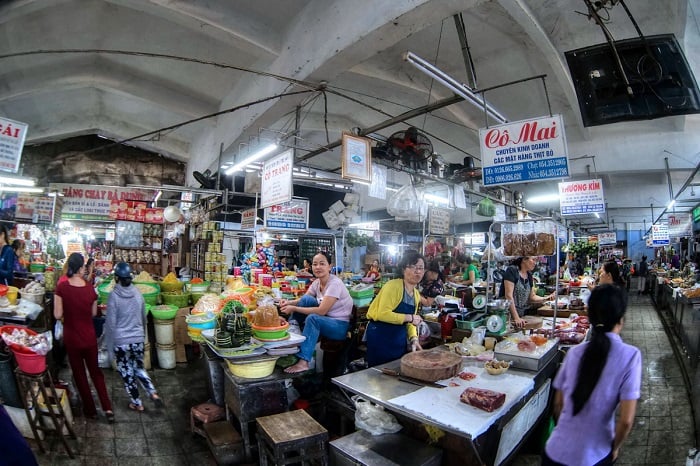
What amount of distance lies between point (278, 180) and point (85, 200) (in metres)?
8.71

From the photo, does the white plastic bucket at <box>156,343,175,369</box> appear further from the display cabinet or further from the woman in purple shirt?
the display cabinet

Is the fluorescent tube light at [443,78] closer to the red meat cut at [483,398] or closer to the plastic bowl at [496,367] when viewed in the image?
the plastic bowl at [496,367]

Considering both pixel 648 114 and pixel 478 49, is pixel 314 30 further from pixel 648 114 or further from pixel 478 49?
pixel 648 114

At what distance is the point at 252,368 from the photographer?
371 centimetres

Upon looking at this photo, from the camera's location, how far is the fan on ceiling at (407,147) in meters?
7.13

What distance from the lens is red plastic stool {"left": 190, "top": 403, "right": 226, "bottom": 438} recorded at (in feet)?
13.4

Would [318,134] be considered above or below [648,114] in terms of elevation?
above

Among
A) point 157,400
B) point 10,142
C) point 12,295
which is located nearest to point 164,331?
point 157,400

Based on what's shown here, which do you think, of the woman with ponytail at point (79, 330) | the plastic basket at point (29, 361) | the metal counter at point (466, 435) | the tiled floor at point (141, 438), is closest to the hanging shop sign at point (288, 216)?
the tiled floor at point (141, 438)

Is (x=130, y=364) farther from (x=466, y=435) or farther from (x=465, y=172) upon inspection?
(x=465, y=172)

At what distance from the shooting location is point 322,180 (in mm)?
8906

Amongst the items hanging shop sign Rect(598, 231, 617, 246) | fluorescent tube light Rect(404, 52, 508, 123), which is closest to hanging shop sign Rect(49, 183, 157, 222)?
fluorescent tube light Rect(404, 52, 508, 123)

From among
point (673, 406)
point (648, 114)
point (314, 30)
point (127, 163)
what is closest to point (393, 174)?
point (314, 30)

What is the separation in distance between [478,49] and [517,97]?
2036mm
